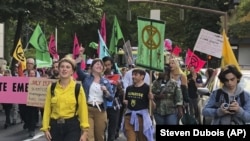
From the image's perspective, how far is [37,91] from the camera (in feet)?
37.6

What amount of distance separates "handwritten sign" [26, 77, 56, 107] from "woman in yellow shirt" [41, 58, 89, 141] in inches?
171

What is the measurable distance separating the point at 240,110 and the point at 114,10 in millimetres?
48598

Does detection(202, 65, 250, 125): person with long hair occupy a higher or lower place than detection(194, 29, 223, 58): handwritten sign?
lower

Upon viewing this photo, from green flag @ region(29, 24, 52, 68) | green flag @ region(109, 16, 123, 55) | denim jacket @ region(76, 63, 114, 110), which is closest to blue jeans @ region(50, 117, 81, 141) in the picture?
denim jacket @ region(76, 63, 114, 110)

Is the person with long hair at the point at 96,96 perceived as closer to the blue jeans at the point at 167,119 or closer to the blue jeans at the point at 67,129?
the blue jeans at the point at 167,119

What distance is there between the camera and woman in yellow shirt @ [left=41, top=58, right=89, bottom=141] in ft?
22.8

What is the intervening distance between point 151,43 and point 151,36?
12cm

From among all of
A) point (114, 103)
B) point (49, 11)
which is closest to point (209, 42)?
point (114, 103)

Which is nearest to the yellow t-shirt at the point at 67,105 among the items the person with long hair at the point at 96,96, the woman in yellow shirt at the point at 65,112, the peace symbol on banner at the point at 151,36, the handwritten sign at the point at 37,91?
the woman in yellow shirt at the point at 65,112

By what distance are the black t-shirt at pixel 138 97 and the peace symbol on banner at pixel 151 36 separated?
37.8 inches

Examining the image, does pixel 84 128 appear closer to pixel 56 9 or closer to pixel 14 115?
pixel 14 115

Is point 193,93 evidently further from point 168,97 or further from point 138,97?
A: point 138,97

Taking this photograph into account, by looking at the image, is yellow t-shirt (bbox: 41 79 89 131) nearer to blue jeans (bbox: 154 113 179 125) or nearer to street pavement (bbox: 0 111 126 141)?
blue jeans (bbox: 154 113 179 125)

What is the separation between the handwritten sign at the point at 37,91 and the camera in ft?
37.4
